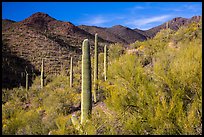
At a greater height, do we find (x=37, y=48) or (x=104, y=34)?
(x=104, y=34)

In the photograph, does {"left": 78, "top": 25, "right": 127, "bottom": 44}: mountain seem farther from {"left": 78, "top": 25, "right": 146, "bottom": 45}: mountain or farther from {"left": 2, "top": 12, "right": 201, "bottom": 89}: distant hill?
{"left": 2, "top": 12, "right": 201, "bottom": 89}: distant hill

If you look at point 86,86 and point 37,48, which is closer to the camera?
point 86,86

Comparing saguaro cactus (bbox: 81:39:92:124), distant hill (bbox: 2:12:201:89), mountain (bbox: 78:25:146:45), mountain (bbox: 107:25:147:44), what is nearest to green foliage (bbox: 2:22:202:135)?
saguaro cactus (bbox: 81:39:92:124)

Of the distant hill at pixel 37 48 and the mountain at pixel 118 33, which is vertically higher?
the mountain at pixel 118 33

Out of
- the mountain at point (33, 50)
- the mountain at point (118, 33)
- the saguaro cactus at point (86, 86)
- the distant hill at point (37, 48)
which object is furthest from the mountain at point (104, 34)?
the saguaro cactus at point (86, 86)

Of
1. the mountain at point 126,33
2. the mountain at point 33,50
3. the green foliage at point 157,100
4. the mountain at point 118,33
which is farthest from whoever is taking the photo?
the mountain at point 126,33

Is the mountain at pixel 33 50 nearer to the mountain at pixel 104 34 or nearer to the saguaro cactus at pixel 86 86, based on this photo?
the mountain at pixel 104 34

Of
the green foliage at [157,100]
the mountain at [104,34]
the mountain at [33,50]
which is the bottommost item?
the green foliage at [157,100]

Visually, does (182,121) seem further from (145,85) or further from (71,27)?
(71,27)

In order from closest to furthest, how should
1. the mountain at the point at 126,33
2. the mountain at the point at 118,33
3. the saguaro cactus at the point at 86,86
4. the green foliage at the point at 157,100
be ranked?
the green foliage at the point at 157,100 < the saguaro cactus at the point at 86,86 < the mountain at the point at 118,33 < the mountain at the point at 126,33

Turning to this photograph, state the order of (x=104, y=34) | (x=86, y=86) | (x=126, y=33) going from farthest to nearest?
(x=126, y=33) < (x=104, y=34) < (x=86, y=86)

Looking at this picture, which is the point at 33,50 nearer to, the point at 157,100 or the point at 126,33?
the point at 157,100

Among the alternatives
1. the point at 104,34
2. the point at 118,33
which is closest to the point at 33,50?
the point at 104,34

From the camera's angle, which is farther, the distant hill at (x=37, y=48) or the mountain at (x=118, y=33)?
the mountain at (x=118, y=33)
